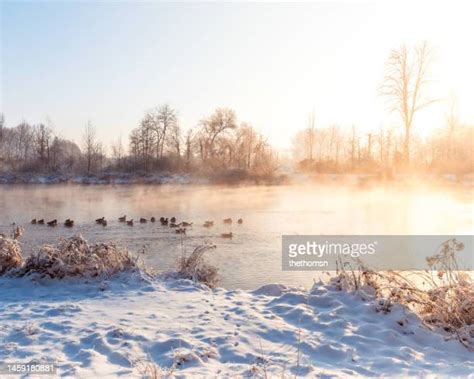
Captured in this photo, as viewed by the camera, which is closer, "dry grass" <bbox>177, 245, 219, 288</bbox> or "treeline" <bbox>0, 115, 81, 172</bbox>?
"dry grass" <bbox>177, 245, 219, 288</bbox>

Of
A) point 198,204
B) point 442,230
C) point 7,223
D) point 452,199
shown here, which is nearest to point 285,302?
point 442,230

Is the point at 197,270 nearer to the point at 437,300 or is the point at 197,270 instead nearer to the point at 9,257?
the point at 9,257

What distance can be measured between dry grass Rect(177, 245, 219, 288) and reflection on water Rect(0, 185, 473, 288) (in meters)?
0.50

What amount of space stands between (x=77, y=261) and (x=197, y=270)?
2306 millimetres

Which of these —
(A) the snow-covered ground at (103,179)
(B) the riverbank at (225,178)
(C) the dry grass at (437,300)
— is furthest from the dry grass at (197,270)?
(A) the snow-covered ground at (103,179)

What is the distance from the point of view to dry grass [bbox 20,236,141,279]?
24.8ft

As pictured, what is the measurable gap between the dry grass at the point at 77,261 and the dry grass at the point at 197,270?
35.4 inches

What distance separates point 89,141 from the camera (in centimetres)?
6034

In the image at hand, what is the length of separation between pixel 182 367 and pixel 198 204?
68.3ft

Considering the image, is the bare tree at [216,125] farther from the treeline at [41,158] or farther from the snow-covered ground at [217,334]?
the snow-covered ground at [217,334]

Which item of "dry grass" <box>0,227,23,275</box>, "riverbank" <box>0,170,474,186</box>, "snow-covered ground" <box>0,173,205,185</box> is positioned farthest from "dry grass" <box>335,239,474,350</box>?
"snow-covered ground" <box>0,173,205,185</box>

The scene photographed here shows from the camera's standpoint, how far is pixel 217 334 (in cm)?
517

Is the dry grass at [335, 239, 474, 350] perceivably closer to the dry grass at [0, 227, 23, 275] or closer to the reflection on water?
the reflection on water

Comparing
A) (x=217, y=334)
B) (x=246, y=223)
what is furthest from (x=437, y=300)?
(x=246, y=223)
